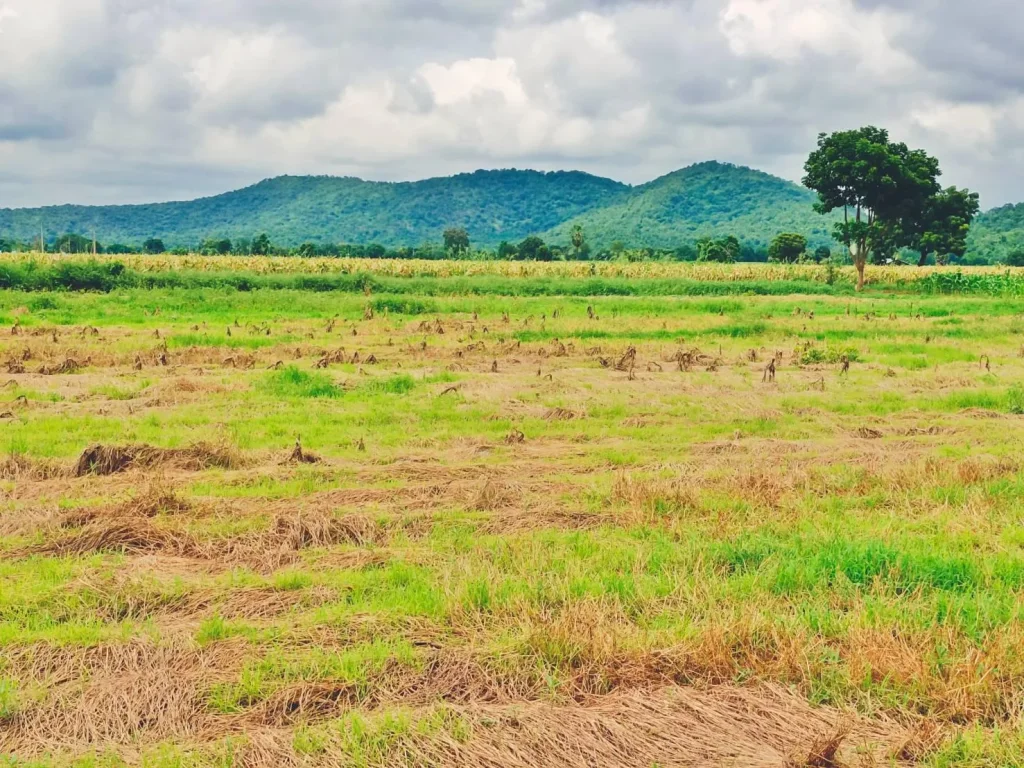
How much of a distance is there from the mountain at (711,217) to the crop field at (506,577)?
14390 cm

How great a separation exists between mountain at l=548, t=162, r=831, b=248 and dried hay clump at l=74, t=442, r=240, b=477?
147 m

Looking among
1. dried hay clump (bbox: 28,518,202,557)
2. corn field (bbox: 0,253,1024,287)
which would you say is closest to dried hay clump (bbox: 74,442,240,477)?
dried hay clump (bbox: 28,518,202,557)

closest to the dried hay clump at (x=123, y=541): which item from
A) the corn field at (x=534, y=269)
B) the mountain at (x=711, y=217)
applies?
the corn field at (x=534, y=269)

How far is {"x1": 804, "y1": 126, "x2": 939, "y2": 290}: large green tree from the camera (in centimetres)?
4669

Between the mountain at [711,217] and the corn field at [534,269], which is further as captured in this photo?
the mountain at [711,217]

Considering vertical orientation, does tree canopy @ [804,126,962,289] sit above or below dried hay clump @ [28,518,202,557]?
above

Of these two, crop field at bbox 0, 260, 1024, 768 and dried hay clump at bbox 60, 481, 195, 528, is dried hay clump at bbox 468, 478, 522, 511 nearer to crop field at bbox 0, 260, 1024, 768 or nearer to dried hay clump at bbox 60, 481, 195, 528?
crop field at bbox 0, 260, 1024, 768

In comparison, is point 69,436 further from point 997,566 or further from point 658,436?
point 997,566

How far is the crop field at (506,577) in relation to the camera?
452cm

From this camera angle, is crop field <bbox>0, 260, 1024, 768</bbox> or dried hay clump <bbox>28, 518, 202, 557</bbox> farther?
dried hay clump <bbox>28, 518, 202, 557</bbox>

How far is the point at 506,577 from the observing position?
20.6 ft

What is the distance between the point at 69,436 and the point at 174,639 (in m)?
7.01

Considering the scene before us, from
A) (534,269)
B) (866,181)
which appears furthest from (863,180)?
(534,269)

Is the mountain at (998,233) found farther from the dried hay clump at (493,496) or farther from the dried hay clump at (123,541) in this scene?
the dried hay clump at (123,541)
